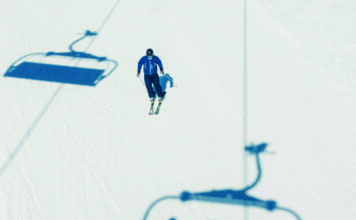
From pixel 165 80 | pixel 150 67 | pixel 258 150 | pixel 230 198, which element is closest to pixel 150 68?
pixel 150 67

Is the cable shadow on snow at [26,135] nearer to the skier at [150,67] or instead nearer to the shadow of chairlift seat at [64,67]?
the shadow of chairlift seat at [64,67]

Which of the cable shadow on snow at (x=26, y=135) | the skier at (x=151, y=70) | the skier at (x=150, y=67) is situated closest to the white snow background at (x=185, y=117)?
the cable shadow on snow at (x=26, y=135)

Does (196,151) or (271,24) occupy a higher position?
(271,24)

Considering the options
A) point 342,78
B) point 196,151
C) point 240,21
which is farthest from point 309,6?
point 196,151

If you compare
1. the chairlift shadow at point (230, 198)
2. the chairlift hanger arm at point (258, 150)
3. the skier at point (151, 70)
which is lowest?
the chairlift shadow at point (230, 198)

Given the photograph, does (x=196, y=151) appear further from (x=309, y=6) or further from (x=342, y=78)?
(x=309, y=6)

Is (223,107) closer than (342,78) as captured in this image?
Yes
